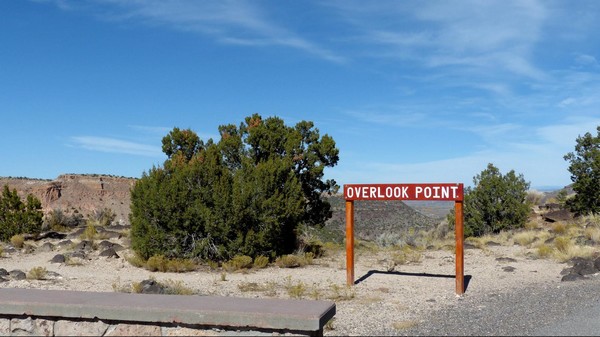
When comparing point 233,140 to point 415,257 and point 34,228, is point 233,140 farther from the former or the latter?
point 34,228

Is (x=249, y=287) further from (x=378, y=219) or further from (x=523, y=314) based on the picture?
(x=378, y=219)

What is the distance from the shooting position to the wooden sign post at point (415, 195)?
469 inches

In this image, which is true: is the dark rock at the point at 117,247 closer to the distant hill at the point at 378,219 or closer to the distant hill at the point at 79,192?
the distant hill at the point at 378,219

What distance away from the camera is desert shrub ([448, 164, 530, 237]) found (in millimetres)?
26188

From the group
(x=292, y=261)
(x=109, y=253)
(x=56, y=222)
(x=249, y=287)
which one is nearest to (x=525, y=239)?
(x=292, y=261)

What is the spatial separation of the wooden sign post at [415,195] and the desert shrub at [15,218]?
1563 cm

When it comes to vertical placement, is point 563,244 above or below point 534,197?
below

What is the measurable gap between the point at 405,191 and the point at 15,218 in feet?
57.3

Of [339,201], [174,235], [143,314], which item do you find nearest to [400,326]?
[143,314]

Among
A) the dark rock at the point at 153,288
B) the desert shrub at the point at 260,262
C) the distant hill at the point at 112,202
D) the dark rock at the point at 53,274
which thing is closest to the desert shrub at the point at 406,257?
the desert shrub at the point at 260,262

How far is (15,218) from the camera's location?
23.3 m

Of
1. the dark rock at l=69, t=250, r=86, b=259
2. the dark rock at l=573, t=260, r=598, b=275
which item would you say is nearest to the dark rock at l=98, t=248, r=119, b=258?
the dark rock at l=69, t=250, r=86, b=259

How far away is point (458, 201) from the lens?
11.9 m

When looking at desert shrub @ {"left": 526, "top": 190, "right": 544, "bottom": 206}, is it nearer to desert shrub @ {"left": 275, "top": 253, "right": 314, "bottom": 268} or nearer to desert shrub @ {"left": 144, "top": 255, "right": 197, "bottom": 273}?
desert shrub @ {"left": 275, "top": 253, "right": 314, "bottom": 268}
